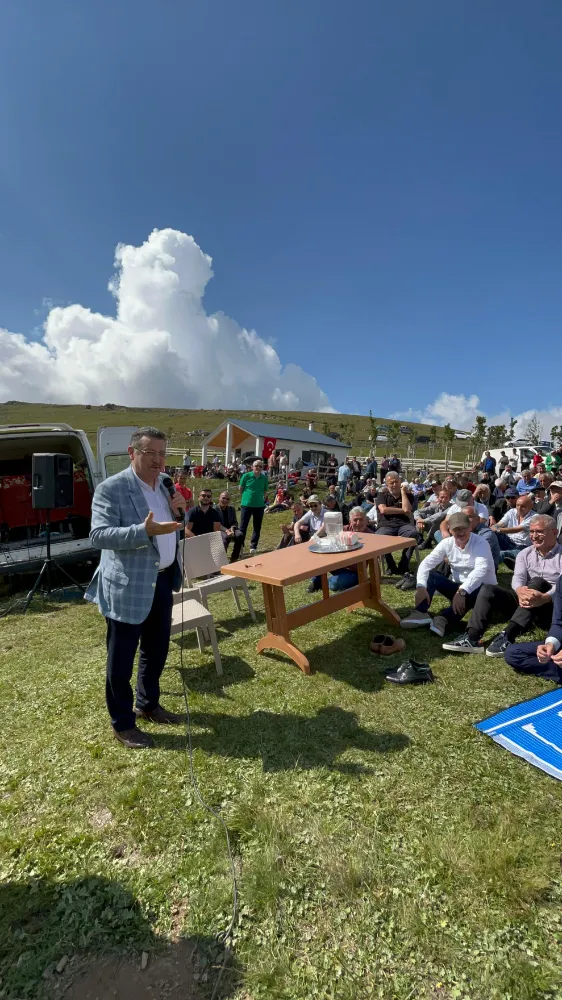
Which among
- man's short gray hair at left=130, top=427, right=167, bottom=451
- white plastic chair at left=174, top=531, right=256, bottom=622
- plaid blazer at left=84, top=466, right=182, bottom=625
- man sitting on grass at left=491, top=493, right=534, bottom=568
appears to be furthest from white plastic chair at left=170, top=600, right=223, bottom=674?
man sitting on grass at left=491, top=493, right=534, bottom=568

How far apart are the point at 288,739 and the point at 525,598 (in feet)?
8.54

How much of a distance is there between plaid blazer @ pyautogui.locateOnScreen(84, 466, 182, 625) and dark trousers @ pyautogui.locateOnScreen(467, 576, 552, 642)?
3193mm

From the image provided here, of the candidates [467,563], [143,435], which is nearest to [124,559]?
[143,435]

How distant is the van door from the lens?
8.28 meters

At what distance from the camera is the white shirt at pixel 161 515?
2.96 meters

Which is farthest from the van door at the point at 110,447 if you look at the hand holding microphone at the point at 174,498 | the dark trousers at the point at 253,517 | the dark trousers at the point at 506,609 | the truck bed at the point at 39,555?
the dark trousers at the point at 506,609

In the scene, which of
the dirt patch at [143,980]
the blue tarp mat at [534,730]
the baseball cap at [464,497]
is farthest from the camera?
the baseball cap at [464,497]

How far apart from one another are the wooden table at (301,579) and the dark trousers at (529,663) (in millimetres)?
1352

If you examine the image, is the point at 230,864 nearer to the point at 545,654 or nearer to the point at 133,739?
the point at 133,739

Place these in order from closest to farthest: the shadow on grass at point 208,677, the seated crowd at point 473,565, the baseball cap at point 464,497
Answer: the shadow on grass at point 208,677
the seated crowd at point 473,565
the baseball cap at point 464,497

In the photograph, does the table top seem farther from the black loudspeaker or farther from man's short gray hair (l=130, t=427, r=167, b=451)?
the black loudspeaker

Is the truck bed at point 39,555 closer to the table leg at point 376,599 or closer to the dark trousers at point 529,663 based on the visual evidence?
the table leg at point 376,599

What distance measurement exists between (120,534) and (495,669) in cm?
336

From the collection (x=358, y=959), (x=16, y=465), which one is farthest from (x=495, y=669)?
(x=16, y=465)
